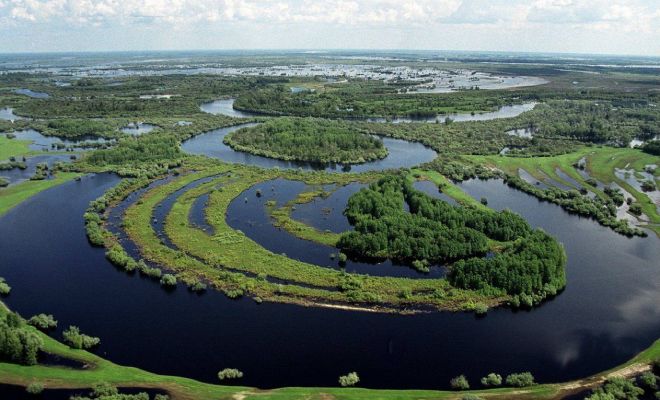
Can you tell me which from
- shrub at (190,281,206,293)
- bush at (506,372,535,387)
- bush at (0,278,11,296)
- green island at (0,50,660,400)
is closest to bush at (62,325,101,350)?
green island at (0,50,660,400)

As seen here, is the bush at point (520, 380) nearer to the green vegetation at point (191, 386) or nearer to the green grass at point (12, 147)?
the green vegetation at point (191, 386)

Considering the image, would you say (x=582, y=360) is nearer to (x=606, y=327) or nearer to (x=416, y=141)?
(x=606, y=327)

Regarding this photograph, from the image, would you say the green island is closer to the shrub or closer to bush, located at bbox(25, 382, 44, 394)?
the shrub

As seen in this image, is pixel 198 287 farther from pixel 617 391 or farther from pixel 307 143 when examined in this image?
pixel 307 143

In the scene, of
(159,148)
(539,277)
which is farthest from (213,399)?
(159,148)

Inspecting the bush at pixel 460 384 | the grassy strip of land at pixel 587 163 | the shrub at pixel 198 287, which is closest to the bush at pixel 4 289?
the shrub at pixel 198 287

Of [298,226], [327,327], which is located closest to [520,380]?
[327,327]
